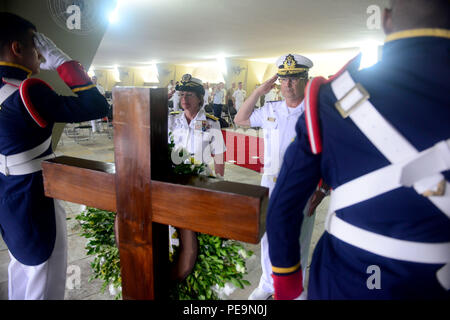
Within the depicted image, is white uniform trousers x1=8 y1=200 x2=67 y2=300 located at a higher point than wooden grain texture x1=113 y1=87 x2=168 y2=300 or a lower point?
lower

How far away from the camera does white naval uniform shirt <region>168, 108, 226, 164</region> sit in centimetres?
286

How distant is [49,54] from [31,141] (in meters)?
0.43

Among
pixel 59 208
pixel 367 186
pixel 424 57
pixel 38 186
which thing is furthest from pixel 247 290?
pixel 424 57

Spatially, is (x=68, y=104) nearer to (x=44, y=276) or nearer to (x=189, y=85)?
(x=44, y=276)

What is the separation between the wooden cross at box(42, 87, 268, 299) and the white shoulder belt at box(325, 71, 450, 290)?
0.89 feet

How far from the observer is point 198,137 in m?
2.86

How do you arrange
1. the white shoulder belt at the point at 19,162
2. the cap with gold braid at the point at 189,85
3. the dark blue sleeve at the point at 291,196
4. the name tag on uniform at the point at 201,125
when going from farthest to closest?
the name tag on uniform at the point at 201,125 → the cap with gold braid at the point at 189,85 → the white shoulder belt at the point at 19,162 → the dark blue sleeve at the point at 291,196

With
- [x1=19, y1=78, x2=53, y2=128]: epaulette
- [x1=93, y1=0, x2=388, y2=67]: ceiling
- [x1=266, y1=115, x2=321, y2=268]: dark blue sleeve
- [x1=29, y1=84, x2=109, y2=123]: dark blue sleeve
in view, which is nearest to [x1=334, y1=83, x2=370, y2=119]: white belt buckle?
[x1=266, y1=115, x2=321, y2=268]: dark blue sleeve

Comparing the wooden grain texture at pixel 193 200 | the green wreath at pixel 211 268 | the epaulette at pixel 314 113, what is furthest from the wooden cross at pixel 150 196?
the epaulette at pixel 314 113

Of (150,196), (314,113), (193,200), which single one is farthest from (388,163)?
(150,196)

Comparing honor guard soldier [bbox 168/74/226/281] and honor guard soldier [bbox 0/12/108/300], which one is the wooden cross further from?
honor guard soldier [bbox 168/74/226/281]

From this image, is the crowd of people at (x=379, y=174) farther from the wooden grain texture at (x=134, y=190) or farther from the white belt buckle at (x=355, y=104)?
the wooden grain texture at (x=134, y=190)

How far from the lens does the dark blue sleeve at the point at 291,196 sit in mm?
869

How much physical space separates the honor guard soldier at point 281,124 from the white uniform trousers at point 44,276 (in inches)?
53.1
